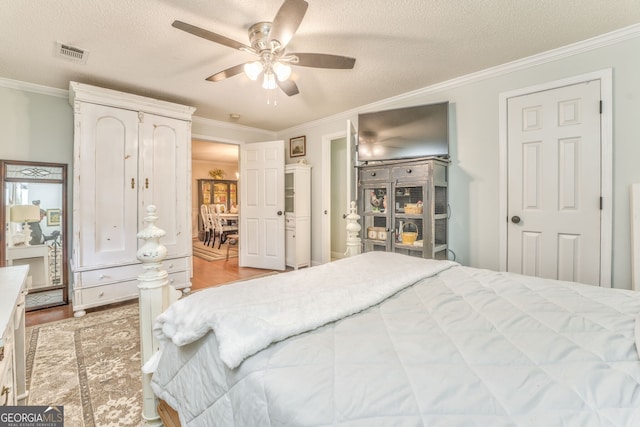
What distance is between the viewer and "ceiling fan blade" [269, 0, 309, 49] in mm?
1495

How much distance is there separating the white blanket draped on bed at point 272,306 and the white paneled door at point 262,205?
309 centimetres

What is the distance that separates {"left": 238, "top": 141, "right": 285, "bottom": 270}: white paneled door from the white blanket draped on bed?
3090 millimetres

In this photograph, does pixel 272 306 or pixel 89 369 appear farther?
pixel 89 369

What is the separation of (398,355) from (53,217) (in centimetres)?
377

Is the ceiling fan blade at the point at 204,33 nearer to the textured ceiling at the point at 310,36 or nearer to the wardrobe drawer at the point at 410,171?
the textured ceiling at the point at 310,36

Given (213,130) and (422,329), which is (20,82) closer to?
(213,130)

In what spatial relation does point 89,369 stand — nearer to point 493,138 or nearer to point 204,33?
point 204,33

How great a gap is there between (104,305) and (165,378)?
2569mm

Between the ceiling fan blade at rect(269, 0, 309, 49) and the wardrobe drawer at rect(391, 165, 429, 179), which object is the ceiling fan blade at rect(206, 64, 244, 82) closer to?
the ceiling fan blade at rect(269, 0, 309, 49)

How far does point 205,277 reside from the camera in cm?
417

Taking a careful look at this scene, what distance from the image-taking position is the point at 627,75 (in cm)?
219

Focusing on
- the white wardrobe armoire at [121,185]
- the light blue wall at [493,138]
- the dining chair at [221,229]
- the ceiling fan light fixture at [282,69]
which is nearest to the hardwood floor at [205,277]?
the white wardrobe armoire at [121,185]

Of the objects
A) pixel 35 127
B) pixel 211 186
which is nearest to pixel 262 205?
pixel 35 127

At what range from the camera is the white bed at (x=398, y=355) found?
1.99ft
